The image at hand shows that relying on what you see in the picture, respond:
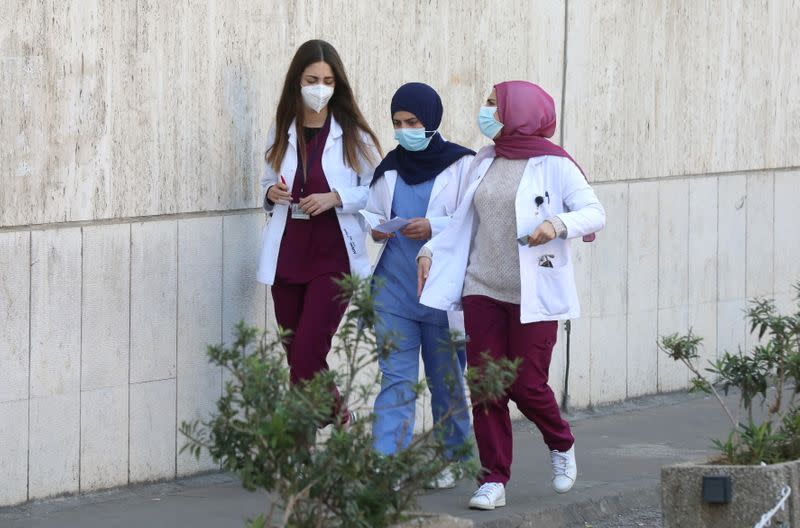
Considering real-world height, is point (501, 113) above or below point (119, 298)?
above

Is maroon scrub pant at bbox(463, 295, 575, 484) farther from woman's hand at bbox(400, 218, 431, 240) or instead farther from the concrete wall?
the concrete wall

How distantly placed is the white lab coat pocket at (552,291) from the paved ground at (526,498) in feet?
2.83

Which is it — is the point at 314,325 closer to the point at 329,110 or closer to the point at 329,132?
the point at 329,132

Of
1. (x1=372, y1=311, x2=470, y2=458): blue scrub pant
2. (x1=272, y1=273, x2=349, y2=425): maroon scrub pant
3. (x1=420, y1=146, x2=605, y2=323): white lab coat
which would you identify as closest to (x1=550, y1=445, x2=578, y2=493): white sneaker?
(x1=372, y1=311, x2=470, y2=458): blue scrub pant

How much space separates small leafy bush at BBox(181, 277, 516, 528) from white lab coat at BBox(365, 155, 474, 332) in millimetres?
2488

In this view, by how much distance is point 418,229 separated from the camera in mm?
7141

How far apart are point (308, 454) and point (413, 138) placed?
281 centimetres

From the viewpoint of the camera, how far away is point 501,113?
279 inches

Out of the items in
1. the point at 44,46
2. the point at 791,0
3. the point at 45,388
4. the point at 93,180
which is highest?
the point at 791,0

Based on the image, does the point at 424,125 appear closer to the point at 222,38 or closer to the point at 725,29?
the point at 222,38

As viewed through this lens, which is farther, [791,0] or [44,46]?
[791,0]

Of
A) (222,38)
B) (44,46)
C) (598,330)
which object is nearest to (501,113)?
(222,38)

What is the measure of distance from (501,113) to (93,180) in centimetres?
171

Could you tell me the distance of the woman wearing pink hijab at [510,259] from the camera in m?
6.97
